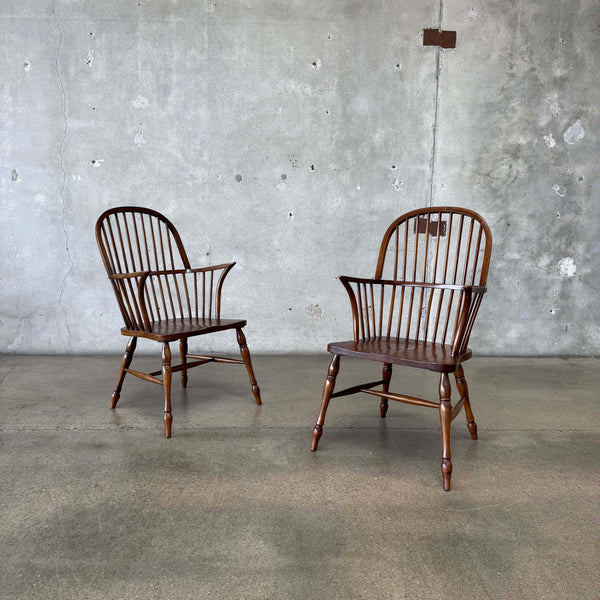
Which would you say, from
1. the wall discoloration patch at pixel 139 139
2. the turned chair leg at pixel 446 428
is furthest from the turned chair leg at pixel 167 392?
the wall discoloration patch at pixel 139 139

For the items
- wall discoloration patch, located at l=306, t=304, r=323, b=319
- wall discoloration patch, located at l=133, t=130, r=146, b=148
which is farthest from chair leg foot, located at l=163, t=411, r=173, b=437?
wall discoloration patch, located at l=133, t=130, r=146, b=148

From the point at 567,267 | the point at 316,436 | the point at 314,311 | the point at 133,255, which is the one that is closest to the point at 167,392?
the point at 316,436

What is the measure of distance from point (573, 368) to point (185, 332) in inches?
103

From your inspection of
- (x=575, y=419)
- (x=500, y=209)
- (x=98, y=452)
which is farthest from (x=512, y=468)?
(x=500, y=209)

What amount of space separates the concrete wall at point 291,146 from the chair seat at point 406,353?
5.45 feet

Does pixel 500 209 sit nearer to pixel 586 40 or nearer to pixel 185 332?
pixel 586 40

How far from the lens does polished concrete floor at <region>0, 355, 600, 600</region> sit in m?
1.21

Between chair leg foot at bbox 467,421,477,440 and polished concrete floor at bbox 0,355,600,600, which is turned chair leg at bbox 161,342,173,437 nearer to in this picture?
polished concrete floor at bbox 0,355,600,600

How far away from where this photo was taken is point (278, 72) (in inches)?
139

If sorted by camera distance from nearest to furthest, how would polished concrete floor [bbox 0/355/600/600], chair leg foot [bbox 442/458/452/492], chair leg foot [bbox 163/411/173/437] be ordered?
polished concrete floor [bbox 0/355/600/600]
chair leg foot [bbox 442/458/452/492]
chair leg foot [bbox 163/411/173/437]

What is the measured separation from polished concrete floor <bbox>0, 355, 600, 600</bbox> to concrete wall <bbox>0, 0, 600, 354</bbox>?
1094mm

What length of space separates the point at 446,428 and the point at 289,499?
0.55 m

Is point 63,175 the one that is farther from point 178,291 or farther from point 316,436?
point 316,436

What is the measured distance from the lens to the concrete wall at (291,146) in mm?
3479
